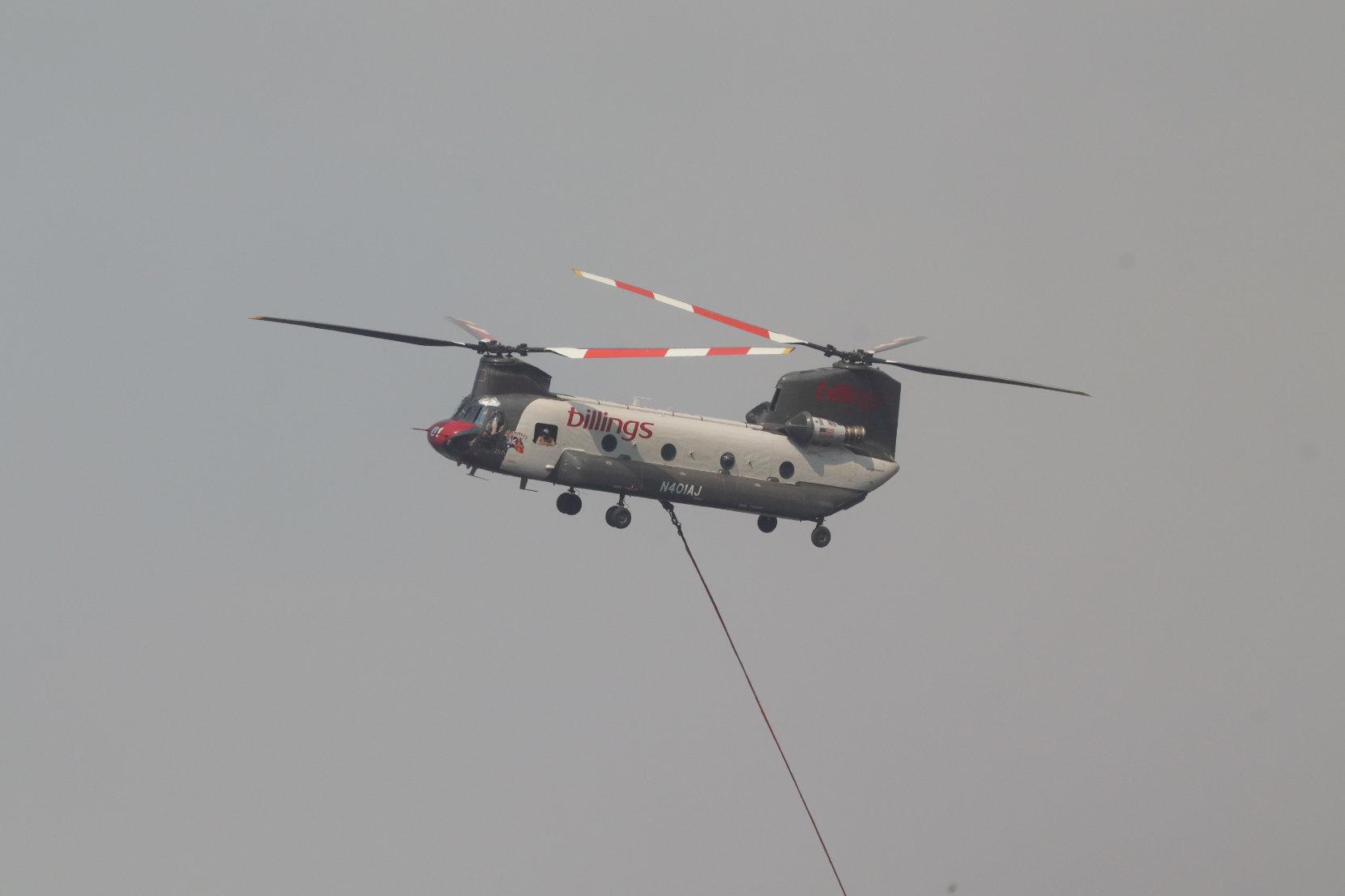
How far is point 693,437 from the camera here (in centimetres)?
5525

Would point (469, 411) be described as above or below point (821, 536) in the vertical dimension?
above

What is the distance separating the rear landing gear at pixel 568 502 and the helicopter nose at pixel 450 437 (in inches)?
130

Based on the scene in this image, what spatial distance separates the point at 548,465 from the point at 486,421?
206cm

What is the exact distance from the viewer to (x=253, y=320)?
49.7 meters

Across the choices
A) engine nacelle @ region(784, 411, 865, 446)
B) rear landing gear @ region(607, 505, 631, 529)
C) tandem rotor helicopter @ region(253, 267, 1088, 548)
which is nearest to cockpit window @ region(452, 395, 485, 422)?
tandem rotor helicopter @ region(253, 267, 1088, 548)

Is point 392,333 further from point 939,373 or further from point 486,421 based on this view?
point 939,373

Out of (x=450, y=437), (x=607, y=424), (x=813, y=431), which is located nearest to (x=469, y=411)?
(x=450, y=437)

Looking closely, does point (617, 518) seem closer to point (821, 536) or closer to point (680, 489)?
point (680, 489)

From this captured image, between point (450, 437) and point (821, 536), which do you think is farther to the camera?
point (821, 536)

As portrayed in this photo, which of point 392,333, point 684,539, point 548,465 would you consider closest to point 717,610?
point 684,539

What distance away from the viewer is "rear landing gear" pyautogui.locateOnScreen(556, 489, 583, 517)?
179 feet

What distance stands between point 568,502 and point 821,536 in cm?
785

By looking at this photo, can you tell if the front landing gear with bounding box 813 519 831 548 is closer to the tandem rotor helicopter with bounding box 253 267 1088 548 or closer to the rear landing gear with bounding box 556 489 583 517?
the tandem rotor helicopter with bounding box 253 267 1088 548

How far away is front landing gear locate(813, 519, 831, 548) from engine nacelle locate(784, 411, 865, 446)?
2402 millimetres
